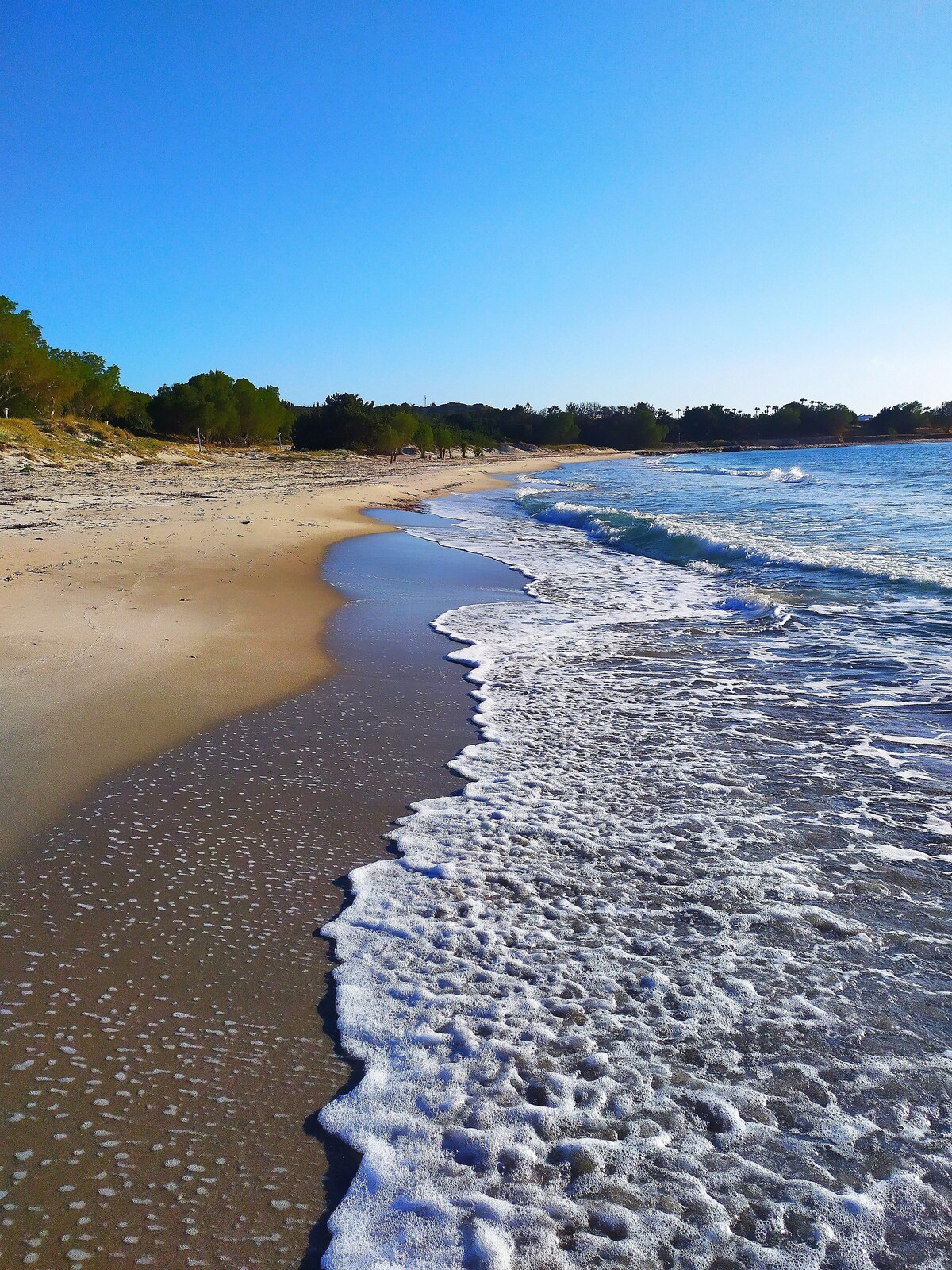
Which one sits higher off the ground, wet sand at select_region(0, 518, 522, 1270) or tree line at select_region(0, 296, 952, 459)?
tree line at select_region(0, 296, 952, 459)

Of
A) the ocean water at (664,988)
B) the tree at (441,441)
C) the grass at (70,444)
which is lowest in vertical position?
the ocean water at (664,988)

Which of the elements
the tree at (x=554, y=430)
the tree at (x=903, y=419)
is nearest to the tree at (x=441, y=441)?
the tree at (x=554, y=430)

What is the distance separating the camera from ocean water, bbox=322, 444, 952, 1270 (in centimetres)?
180

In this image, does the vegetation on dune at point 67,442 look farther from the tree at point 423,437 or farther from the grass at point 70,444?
the tree at point 423,437

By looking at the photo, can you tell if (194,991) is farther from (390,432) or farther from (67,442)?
(390,432)

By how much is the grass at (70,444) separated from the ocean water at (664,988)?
28432 millimetres

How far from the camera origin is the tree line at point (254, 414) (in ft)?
131

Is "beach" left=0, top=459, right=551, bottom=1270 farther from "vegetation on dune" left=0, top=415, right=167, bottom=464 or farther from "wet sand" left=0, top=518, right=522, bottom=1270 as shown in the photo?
"vegetation on dune" left=0, top=415, right=167, bottom=464

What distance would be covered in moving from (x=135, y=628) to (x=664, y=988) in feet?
18.7

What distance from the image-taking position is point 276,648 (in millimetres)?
6637

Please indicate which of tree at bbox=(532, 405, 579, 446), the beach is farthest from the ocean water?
tree at bbox=(532, 405, 579, 446)

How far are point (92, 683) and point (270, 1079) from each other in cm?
390

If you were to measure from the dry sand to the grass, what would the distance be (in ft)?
42.2

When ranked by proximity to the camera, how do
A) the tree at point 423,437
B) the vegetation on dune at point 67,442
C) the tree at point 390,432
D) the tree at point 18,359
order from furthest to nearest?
the tree at point 423,437, the tree at point 390,432, the tree at point 18,359, the vegetation on dune at point 67,442
